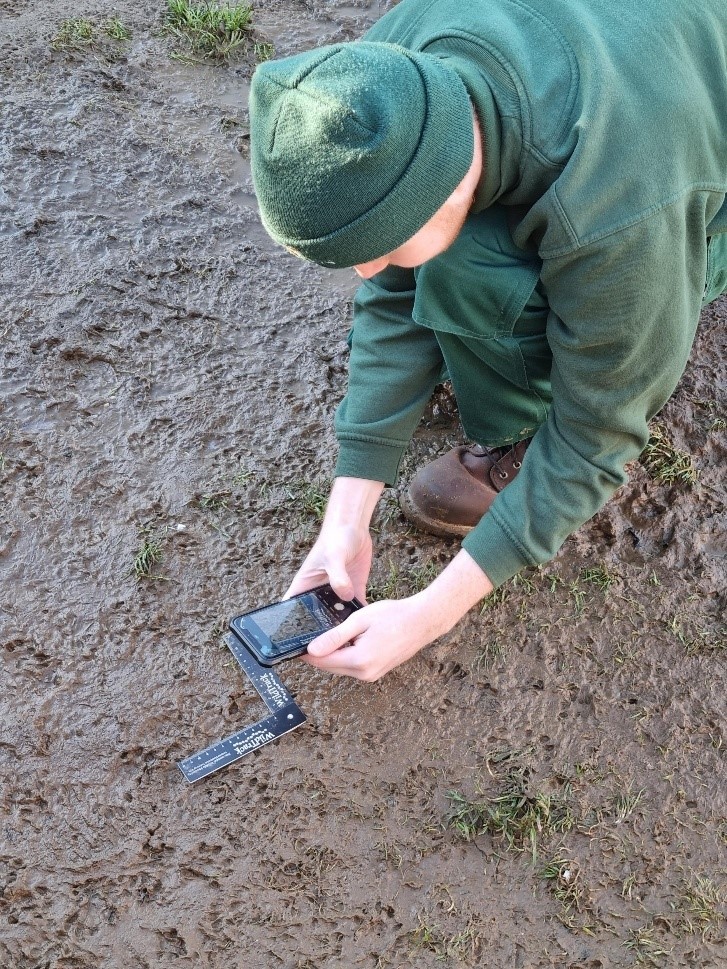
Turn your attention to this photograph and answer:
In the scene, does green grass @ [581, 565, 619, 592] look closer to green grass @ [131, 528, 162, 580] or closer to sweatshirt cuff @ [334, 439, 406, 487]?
sweatshirt cuff @ [334, 439, 406, 487]

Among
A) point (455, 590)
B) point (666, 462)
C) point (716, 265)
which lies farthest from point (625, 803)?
point (716, 265)

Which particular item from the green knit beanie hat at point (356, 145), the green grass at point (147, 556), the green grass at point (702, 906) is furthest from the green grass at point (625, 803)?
the green knit beanie hat at point (356, 145)

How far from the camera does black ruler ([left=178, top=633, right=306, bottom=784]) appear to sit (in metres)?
2.10

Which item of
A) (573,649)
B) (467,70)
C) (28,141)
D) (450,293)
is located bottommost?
(573,649)

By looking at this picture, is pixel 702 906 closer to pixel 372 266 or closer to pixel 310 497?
pixel 310 497

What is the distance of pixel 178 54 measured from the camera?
153 inches

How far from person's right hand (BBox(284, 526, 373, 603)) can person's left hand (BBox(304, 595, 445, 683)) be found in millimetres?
149

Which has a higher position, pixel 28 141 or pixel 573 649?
pixel 28 141

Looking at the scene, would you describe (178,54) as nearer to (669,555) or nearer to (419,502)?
(419,502)

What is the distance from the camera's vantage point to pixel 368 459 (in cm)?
220

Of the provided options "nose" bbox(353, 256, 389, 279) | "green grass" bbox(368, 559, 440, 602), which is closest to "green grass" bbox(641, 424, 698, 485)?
"green grass" bbox(368, 559, 440, 602)

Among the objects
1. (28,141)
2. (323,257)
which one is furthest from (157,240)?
(323,257)

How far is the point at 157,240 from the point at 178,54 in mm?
1161

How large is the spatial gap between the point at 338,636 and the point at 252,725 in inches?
16.5
